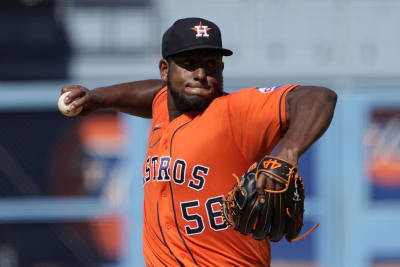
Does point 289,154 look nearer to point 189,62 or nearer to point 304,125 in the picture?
point 304,125

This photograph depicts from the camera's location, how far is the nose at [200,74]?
7.19 ft

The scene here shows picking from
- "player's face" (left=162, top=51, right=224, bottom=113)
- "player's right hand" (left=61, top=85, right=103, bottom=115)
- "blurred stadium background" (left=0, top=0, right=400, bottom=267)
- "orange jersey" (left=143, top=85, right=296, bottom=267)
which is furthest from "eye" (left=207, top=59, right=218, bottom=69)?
"blurred stadium background" (left=0, top=0, right=400, bottom=267)

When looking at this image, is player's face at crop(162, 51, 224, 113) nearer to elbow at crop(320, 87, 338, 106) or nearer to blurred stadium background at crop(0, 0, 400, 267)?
elbow at crop(320, 87, 338, 106)

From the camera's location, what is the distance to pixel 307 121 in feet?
6.10

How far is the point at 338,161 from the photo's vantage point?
17.0 feet

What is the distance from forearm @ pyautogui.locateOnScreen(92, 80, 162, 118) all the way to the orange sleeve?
76 centimetres

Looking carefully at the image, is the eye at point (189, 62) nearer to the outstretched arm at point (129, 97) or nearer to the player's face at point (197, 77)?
the player's face at point (197, 77)

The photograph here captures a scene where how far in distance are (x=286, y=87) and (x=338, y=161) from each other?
3.33 m

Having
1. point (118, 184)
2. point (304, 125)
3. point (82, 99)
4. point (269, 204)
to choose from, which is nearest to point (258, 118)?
point (304, 125)

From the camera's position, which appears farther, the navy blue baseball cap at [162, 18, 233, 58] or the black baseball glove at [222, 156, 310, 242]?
the navy blue baseball cap at [162, 18, 233, 58]

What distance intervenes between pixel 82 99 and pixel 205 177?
73 centimetres

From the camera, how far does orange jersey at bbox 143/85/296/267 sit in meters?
2.11

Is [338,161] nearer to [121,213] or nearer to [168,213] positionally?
[121,213]

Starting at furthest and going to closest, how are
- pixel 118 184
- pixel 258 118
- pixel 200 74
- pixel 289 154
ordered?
pixel 118 184 < pixel 200 74 < pixel 258 118 < pixel 289 154
